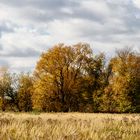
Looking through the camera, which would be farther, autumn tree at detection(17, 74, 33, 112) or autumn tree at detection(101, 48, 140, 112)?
autumn tree at detection(17, 74, 33, 112)

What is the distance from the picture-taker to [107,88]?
84.3m

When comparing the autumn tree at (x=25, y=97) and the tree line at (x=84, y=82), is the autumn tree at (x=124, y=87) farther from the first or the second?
the autumn tree at (x=25, y=97)

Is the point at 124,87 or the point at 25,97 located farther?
the point at 25,97

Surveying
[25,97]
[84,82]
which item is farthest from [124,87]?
[25,97]

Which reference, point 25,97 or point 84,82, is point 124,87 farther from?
point 25,97

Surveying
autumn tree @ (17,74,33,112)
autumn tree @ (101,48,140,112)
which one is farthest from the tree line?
autumn tree @ (17,74,33,112)

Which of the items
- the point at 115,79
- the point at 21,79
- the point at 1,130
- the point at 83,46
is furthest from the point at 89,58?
the point at 1,130

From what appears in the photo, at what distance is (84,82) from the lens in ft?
285

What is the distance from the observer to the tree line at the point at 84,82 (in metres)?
80.6

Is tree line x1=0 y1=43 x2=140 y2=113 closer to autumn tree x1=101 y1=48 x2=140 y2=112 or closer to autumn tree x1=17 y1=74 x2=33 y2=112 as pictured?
autumn tree x1=101 y1=48 x2=140 y2=112

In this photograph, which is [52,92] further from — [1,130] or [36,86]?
[1,130]

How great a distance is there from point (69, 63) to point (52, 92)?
271 inches

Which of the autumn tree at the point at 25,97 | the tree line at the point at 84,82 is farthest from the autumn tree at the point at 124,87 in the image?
the autumn tree at the point at 25,97

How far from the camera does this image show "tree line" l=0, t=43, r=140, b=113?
265 feet
